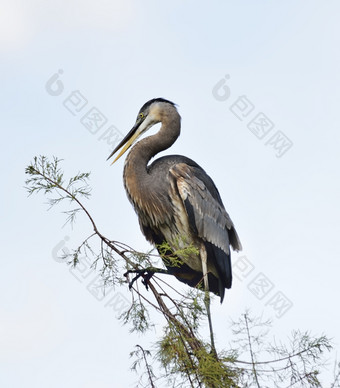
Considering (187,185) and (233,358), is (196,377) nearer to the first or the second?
(233,358)

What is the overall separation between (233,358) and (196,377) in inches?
12.4

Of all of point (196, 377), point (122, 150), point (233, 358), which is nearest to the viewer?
point (196, 377)

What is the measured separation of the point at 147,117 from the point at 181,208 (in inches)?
43.3

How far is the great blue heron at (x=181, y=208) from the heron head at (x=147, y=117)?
0.16m

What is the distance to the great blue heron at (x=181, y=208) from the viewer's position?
527cm

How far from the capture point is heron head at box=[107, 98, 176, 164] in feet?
19.1

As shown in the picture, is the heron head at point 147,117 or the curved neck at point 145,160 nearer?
the curved neck at point 145,160

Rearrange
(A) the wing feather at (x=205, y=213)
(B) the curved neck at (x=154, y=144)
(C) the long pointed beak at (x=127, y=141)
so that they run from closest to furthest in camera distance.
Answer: (A) the wing feather at (x=205, y=213), (B) the curved neck at (x=154, y=144), (C) the long pointed beak at (x=127, y=141)

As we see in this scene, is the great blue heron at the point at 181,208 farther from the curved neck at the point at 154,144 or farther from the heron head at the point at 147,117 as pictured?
the heron head at the point at 147,117

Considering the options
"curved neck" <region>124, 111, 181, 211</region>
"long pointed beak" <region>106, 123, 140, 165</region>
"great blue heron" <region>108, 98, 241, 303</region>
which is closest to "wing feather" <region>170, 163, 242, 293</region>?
"great blue heron" <region>108, 98, 241, 303</region>

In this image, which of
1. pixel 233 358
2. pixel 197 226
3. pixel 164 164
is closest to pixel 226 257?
pixel 197 226

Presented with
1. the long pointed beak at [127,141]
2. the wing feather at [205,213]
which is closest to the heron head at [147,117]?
the long pointed beak at [127,141]

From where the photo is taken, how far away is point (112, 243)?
333 centimetres

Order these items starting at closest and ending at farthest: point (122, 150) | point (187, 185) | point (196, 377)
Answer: point (196, 377) < point (187, 185) < point (122, 150)
